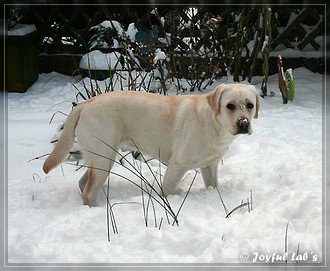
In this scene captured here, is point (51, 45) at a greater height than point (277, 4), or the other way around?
point (277, 4)

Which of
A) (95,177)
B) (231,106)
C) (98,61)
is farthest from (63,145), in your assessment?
(98,61)

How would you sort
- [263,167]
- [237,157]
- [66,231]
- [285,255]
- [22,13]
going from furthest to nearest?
[22,13]
[237,157]
[263,167]
[66,231]
[285,255]

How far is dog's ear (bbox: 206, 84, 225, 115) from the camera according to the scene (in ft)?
10.8

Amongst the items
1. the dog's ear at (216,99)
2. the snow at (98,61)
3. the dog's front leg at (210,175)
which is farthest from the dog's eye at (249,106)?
the snow at (98,61)

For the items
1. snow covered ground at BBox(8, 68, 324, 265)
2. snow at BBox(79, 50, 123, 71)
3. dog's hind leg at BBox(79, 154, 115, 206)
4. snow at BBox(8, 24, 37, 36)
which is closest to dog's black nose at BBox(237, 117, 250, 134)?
snow covered ground at BBox(8, 68, 324, 265)

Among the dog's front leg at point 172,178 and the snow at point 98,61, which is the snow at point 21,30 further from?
the dog's front leg at point 172,178

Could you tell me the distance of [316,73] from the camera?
7.14m

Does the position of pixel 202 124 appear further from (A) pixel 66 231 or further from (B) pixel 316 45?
(B) pixel 316 45

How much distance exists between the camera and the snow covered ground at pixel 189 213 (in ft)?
8.46

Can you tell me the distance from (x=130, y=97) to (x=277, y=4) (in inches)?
165

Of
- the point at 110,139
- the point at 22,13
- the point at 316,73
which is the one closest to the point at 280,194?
the point at 110,139

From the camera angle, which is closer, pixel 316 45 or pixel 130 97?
pixel 130 97

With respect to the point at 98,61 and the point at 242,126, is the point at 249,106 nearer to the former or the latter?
the point at 242,126

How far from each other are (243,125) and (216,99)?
225mm
